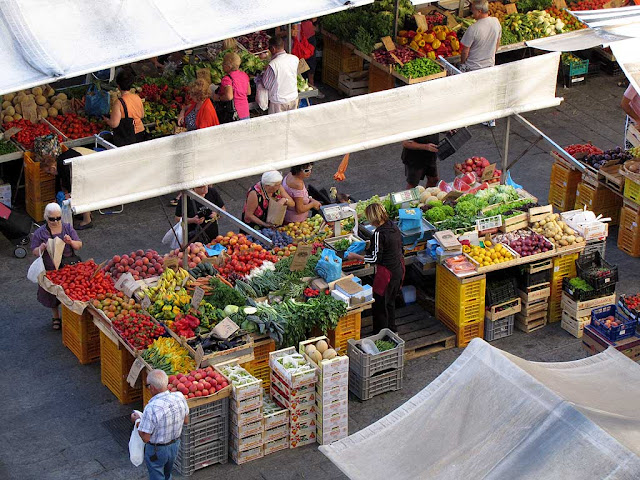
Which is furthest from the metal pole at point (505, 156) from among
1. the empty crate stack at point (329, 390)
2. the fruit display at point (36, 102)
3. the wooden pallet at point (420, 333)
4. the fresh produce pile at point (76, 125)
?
the fruit display at point (36, 102)

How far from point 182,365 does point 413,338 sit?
281 cm

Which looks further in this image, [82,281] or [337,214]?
[337,214]

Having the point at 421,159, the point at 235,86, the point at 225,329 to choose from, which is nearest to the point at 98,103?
the point at 235,86

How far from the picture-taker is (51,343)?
12828 millimetres

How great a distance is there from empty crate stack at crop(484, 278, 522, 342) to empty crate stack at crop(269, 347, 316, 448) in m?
2.49

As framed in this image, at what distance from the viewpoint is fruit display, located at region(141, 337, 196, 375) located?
36.0 feet

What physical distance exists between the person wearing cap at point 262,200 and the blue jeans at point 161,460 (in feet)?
12.1

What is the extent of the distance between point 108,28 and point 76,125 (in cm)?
252

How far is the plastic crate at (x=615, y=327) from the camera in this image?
11922 millimetres

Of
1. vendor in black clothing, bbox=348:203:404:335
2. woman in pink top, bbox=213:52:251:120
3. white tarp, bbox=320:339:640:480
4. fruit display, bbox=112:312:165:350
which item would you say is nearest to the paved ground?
vendor in black clothing, bbox=348:203:404:335

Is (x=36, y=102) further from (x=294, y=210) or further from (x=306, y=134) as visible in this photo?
(x=306, y=134)

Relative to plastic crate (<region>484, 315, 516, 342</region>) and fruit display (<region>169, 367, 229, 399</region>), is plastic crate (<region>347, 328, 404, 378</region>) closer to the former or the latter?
plastic crate (<region>484, 315, 516, 342</region>)

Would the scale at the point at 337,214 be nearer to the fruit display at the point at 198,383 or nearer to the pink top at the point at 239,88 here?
the fruit display at the point at 198,383

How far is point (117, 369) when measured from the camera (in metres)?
11.8
